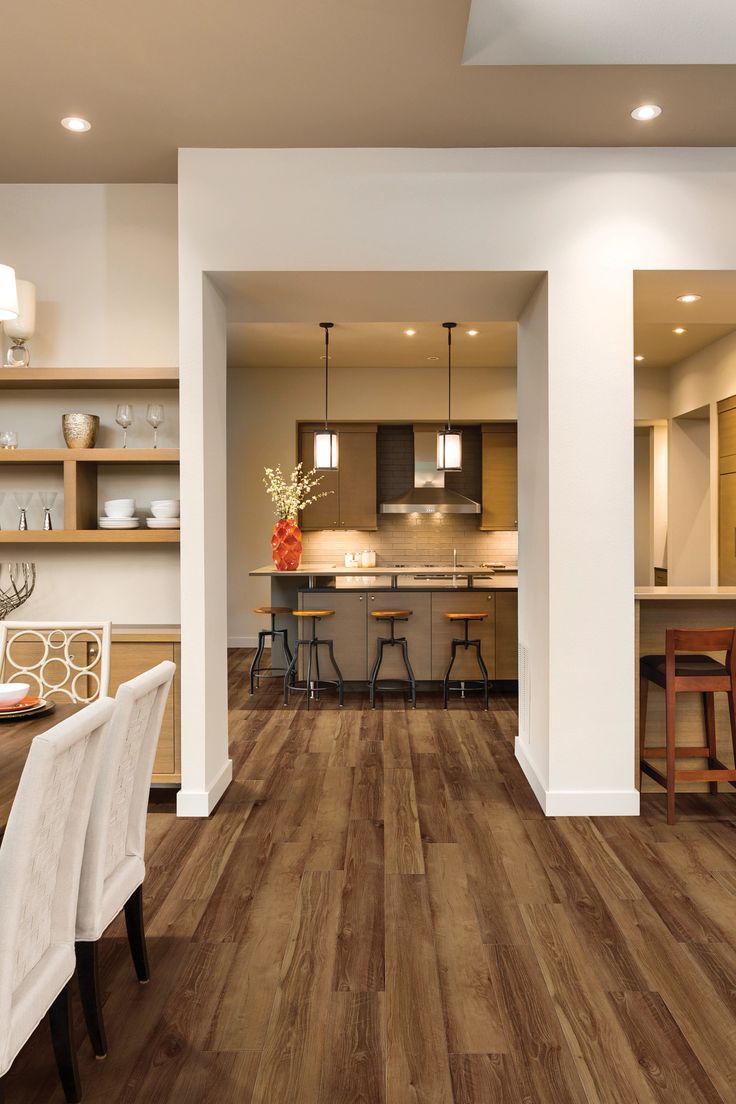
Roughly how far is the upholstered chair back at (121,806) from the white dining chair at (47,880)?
0.35 ft

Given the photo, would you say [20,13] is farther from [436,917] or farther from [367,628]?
[367,628]

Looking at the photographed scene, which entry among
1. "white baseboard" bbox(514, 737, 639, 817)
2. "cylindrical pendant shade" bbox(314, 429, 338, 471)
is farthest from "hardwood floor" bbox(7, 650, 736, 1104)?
"cylindrical pendant shade" bbox(314, 429, 338, 471)

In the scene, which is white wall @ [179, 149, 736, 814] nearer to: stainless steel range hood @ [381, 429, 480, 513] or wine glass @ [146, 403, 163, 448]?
wine glass @ [146, 403, 163, 448]

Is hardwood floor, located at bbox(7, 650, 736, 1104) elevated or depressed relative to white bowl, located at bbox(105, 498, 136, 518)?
depressed

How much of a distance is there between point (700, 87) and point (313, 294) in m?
1.89

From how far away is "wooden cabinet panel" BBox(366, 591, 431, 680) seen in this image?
257 inches

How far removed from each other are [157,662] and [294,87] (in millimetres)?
2564

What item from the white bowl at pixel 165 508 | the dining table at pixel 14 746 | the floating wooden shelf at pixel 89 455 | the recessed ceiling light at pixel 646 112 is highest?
the recessed ceiling light at pixel 646 112

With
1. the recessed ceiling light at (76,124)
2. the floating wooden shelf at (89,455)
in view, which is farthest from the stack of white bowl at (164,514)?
the recessed ceiling light at (76,124)

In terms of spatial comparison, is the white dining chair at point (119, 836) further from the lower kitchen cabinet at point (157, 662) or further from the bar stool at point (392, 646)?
the bar stool at point (392, 646)

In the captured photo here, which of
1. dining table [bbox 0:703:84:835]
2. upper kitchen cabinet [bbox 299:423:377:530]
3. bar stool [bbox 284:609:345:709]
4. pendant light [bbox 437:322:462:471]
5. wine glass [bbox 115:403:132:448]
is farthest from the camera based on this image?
upper kitchen cabinet [bbox 299:423:377:530]

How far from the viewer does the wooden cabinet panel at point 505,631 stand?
6.66m

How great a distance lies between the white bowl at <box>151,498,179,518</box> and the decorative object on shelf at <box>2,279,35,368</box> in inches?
37.8

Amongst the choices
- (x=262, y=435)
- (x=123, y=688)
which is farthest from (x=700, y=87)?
(x=262, y=435)
